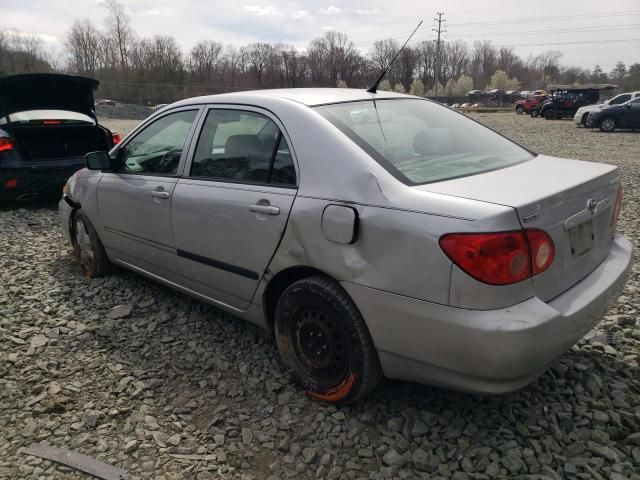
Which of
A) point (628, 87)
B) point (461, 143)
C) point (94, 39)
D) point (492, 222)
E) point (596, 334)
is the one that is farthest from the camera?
point (94, 39)

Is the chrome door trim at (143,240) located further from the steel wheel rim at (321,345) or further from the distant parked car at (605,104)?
the distant parked car at (605,104)

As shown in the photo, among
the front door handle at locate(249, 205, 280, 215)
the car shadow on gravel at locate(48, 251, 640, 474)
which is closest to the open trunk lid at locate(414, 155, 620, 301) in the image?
the car shadow on gravel at locate(48, 251, 640, 474)

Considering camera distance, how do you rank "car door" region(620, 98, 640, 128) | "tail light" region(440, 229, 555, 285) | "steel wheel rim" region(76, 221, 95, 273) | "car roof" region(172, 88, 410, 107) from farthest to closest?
"car door" region(620, 98, 640, 128), "steel wheel rim" region(76, 221, 95, 273), "car roof" region(172, 88, 410, 107), "tail light" region(440, 229, 555, 285)

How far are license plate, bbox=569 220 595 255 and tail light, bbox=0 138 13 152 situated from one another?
690 cm

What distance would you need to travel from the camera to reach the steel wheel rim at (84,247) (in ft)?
14.7

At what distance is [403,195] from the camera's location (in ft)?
7.18

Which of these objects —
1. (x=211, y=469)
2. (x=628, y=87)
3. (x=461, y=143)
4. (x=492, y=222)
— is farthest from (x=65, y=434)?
(x=628, y=87)

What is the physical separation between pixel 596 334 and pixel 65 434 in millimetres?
3133

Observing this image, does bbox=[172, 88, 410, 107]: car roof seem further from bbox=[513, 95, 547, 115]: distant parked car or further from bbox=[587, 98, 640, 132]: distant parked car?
bbox=[513, 95, 547, 115]: distant parked car

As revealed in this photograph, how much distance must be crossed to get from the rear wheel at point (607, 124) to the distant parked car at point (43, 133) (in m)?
20.9

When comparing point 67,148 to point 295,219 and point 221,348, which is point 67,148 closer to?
point 221,348

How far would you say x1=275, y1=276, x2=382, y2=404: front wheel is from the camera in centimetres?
239

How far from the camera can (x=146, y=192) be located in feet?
11.6

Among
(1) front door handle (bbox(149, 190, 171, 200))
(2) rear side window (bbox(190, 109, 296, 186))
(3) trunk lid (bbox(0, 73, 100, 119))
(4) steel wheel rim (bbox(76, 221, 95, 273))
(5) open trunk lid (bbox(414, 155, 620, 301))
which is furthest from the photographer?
(3) trunk lid (bbox(0, 73, 100, 119))
